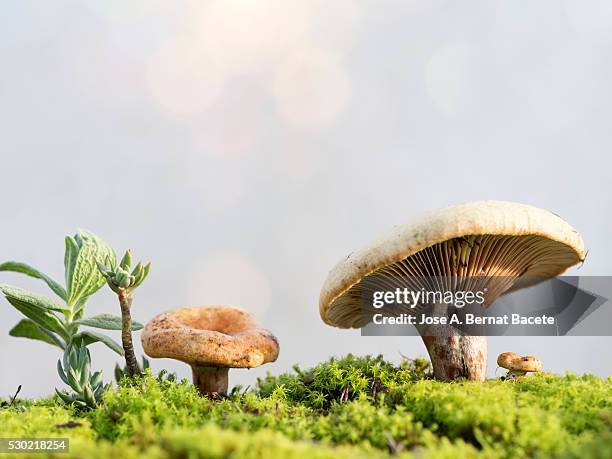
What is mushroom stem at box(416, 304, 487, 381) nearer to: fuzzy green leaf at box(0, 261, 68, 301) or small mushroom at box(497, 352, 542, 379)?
small mushroom at box(497, 352, 542, 379)

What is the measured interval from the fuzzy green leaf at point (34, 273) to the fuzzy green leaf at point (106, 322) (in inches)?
11.5

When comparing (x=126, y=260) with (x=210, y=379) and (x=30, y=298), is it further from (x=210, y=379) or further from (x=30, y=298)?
(x=210, y=379)

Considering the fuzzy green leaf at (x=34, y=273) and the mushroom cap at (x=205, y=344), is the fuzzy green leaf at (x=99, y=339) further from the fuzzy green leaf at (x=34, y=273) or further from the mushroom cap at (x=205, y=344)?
the fuzzy green leaf at (x=34, y=273)

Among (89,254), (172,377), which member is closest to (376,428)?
(172,377)

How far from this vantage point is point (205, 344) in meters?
4.45

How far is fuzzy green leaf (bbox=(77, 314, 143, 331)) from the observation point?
466 cm

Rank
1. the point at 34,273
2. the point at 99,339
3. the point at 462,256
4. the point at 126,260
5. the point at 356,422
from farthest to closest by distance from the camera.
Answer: the point at 34,273 → the point at 99,339 → the point at 462,256 → the point at 126,260 → the point at 356,422

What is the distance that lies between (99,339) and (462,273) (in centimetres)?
322

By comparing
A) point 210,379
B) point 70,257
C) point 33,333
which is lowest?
point 210,379

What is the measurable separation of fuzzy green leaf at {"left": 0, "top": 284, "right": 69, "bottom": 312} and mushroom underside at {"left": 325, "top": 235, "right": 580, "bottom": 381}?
242 cm

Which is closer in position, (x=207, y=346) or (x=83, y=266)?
(x=207, y=346)

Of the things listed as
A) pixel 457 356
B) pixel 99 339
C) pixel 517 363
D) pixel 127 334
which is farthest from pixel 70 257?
pixel 517 363

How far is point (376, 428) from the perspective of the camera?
8.90 ft

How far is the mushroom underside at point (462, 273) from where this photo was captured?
412 centimetres
